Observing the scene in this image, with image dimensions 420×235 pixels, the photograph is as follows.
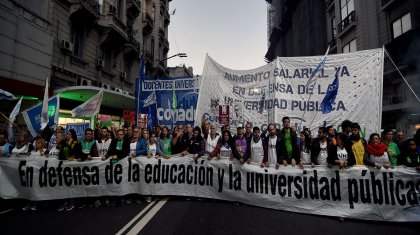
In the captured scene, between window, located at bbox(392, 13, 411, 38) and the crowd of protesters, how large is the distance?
12.2 metres

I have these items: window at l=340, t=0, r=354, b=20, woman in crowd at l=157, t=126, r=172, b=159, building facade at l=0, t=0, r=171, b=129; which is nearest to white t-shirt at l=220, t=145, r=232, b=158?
woman in crowd at l=157, t=126, r=172, b=159

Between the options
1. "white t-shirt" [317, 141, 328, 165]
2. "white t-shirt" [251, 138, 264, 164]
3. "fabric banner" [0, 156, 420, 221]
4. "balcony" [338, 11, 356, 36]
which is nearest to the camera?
"fabric banner" [0, 156, 420, 221]

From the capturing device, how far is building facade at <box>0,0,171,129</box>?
34.3 feet

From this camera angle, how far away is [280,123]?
6.48m

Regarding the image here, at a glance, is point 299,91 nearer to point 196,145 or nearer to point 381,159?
point 381,159

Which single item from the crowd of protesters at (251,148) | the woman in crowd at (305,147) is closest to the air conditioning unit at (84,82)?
the crowd of protesters at (251,148)

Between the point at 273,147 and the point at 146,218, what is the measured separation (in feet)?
10.2

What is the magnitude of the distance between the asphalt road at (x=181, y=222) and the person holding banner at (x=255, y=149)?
42.0 inches

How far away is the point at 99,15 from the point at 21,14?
602cm

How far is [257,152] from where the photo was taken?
5.91 m

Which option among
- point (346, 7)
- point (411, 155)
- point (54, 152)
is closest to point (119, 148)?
point (54, 152)

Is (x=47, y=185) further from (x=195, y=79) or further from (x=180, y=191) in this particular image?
(x=195, y=79)

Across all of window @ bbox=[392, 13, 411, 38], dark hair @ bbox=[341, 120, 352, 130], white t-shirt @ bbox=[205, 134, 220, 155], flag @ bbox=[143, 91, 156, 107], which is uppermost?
window @ bbox=[392, 13, 411, 38]

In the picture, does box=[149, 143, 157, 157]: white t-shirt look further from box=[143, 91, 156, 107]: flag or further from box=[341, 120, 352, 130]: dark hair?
box=[341, 120, 352, 130]: dark hair
